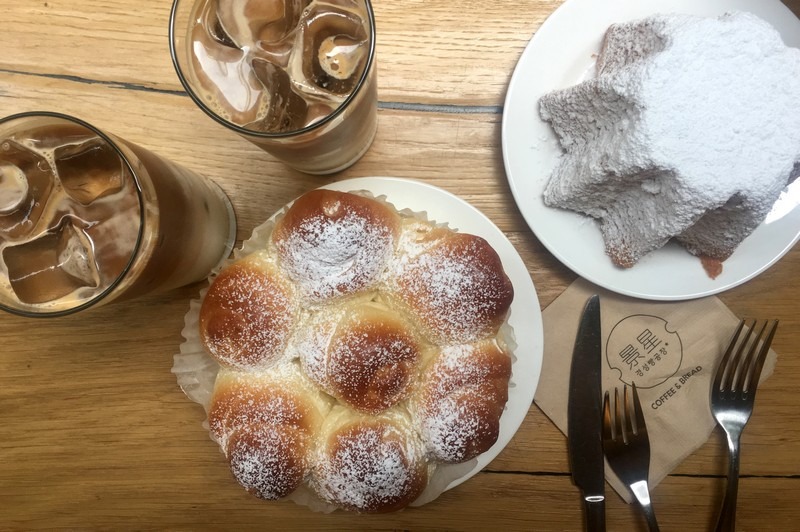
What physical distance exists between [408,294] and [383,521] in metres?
0.61

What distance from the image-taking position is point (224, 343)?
0.91 m

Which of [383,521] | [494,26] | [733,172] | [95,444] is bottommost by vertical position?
[383,521]

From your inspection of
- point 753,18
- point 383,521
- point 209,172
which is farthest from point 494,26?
point 383,521

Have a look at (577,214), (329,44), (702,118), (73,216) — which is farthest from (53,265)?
(702,118)

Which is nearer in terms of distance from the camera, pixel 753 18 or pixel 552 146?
pixel 753 18

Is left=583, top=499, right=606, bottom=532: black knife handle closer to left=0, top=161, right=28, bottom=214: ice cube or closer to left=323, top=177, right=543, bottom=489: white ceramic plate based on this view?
left=323, top=177, right=543, bottom=489: white ceramic plate

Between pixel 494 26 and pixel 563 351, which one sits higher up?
pixel 494 26

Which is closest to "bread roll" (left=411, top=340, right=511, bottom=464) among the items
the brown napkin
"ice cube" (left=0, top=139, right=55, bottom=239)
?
the brown napkin

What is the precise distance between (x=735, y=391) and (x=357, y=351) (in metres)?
0.84

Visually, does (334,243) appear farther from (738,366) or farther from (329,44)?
(738,366)

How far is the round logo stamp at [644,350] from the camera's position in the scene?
1.16 m

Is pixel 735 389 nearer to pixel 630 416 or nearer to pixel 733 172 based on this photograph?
pixel 630 416

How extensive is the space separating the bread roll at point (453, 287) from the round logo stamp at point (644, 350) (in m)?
0.39

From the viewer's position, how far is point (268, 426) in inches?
35.5
